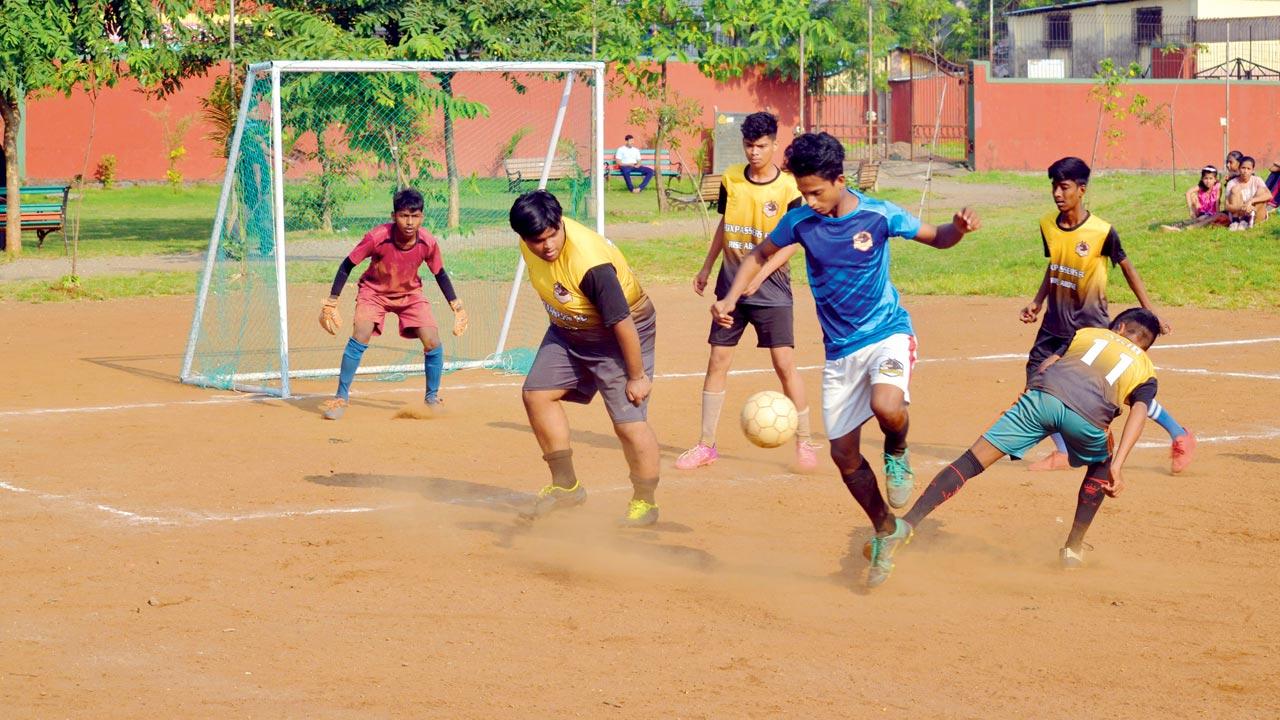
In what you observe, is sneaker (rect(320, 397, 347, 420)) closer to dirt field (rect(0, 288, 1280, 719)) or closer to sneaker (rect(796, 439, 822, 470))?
dirt field (rect(0, 288, 1280, 719))

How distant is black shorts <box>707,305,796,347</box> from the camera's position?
28.8 feet

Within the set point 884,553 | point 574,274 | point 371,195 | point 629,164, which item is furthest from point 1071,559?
point 629,164

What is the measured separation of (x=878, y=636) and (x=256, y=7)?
19789 mm

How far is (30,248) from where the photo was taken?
22.8m

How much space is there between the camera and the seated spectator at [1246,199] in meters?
18.5

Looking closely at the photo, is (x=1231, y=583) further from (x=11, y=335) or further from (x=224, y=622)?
(x=11, y=335)

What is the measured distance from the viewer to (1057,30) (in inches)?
1831

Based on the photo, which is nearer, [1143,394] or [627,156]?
[1143,394]

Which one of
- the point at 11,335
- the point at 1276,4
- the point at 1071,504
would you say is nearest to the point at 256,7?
the point at 11,335

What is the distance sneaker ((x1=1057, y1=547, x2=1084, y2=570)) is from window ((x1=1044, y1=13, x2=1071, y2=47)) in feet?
140

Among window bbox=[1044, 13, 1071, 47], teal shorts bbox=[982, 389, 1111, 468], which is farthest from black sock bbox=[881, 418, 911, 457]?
window bbox=[1044, 13, 1071, 47]

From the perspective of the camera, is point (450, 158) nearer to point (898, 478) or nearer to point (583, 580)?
point (583, 580)

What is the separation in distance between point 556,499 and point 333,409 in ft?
12.1

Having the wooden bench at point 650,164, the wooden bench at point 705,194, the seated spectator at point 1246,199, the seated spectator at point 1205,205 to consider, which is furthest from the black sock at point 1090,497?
the wooden bench at point 650,164
